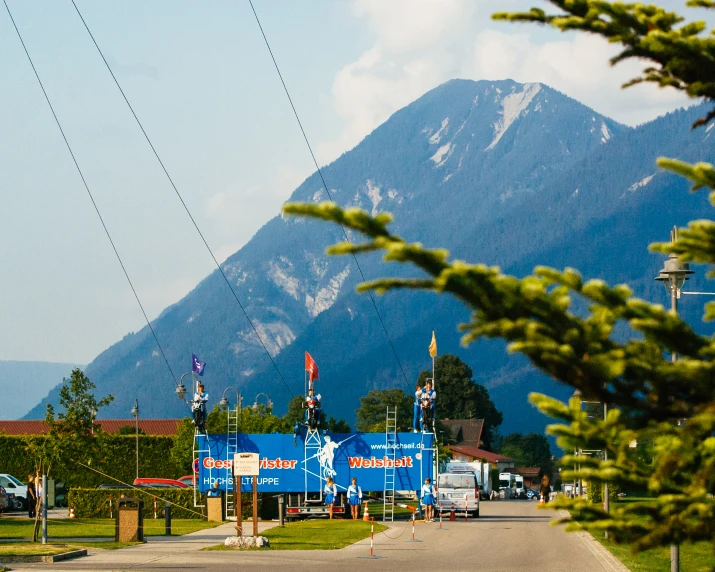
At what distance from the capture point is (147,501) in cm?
4541

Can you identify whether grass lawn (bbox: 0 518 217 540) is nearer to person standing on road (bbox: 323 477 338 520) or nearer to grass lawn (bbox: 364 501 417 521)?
person standing on road (bbox: 323 477 338 520)

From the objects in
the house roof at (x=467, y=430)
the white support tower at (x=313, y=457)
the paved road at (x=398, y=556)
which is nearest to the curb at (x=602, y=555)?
the paved road at (x=398, y=556)

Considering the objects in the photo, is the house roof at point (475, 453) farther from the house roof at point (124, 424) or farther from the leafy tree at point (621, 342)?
the leafy tree at point (621, 342)

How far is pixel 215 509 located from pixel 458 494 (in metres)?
9.92

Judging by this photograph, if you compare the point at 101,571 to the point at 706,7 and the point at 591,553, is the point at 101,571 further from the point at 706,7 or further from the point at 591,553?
the point at 706,7

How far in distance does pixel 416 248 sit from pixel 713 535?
2.19m

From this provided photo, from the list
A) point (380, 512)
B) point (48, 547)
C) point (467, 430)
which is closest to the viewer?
point (48, 547)

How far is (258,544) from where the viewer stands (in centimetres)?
2970

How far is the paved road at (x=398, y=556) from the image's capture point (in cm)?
2409

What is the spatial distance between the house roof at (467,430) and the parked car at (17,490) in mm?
101227

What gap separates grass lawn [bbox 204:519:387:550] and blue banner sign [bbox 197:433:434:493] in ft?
6.12

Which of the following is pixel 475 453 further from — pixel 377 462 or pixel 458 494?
pixel 377 462

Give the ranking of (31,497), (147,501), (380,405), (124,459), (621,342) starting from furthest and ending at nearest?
(380,405)
(124,459)
(147,501)
(31,497)
(621,342)

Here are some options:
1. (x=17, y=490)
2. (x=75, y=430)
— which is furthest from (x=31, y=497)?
(x=17, y=490)
